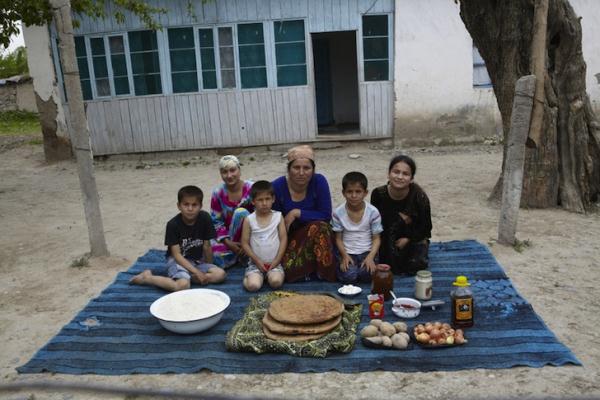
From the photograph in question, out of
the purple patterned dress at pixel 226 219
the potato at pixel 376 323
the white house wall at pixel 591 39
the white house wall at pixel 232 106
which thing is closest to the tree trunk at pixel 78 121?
the purple patterned dress at pixel 226 219

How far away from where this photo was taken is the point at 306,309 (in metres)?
3.21

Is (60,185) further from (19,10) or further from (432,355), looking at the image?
(432,355)

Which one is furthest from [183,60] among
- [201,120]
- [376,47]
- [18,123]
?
[18,123]

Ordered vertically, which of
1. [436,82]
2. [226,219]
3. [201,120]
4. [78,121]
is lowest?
[226,219]

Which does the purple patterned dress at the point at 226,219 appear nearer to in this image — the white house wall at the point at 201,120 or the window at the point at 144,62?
the white house wall at the point at 201,120

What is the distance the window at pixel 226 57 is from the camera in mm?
9922

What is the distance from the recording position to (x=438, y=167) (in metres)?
8.73

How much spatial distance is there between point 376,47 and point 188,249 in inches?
278

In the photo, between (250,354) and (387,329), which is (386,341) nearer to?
(387,329)

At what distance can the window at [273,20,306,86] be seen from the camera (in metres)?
9.81

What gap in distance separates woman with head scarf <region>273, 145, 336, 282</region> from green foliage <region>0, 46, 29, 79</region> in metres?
19.7

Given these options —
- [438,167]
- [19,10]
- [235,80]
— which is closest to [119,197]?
[19,10]

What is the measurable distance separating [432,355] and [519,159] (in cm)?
240

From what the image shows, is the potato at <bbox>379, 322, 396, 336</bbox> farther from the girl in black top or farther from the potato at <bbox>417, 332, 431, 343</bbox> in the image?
the girl in black top
